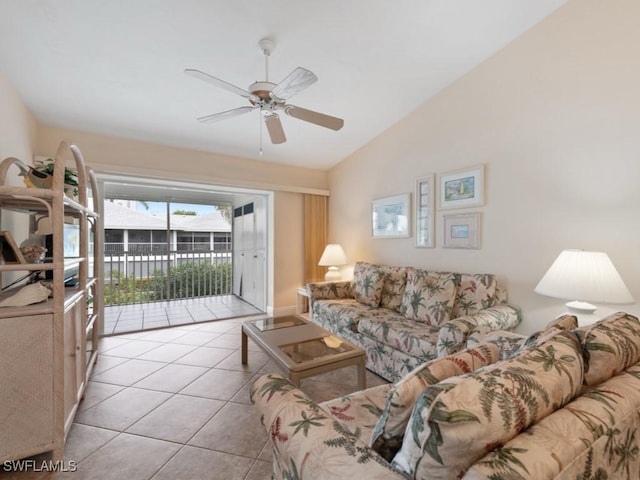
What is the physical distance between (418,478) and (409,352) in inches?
65.1

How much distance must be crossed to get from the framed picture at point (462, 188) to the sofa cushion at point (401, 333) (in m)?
1.21

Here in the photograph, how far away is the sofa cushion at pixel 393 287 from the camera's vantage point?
10.2ft

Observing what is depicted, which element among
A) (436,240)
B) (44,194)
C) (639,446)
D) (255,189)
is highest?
(255,189)

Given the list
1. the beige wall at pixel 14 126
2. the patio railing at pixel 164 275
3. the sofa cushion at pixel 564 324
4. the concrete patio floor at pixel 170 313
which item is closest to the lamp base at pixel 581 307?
the sofa cushion at pixel 564 324

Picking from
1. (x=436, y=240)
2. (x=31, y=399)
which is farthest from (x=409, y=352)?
(x=31, y=399)

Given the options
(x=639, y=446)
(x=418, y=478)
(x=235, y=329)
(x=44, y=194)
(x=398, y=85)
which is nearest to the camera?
(x=418, y=478)

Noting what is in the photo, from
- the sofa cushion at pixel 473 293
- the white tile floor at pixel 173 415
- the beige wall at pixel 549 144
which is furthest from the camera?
the sofa cushion at pixel 473 293

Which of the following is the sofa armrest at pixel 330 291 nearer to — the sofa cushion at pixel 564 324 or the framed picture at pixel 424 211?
the framed picture at pixel 424 211

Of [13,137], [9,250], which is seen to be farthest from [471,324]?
[13,137]

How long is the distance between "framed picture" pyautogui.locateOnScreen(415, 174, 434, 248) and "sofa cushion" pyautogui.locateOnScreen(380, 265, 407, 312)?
0.38 metres

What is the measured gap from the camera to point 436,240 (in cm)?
311

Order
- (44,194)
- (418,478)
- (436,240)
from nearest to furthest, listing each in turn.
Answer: (418,478) < (44,194) < (436,240)

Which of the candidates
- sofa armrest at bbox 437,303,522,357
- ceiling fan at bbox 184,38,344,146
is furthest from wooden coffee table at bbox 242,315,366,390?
ceiling fan at bbox 184,38,344,146

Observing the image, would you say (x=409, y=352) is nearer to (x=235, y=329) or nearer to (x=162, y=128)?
(x=235, y=329)
